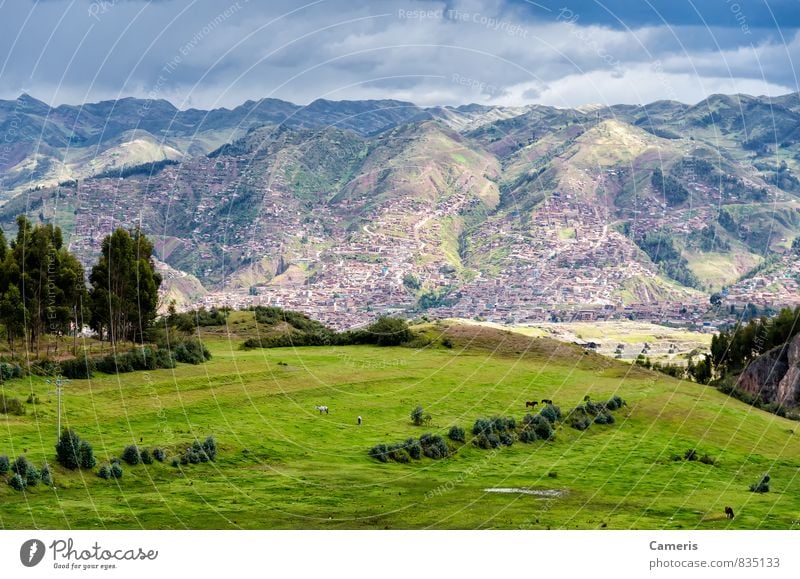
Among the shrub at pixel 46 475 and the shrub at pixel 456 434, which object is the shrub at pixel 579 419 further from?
the shrub at pixel 46 475

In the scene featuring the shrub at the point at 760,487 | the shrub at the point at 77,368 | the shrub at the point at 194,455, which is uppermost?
the shrub at the point at 77,368

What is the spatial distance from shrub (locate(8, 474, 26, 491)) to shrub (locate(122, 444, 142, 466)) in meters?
7.31

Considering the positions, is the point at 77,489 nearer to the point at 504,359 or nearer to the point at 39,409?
the point at 39,409

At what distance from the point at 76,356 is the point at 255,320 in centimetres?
4570

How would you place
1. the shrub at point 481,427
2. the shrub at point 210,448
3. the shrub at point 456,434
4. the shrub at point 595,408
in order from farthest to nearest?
the shrub at point 595,408 → the shrub at point 481,427 → the shrub at point 456,434 → the shrub at point 210,448

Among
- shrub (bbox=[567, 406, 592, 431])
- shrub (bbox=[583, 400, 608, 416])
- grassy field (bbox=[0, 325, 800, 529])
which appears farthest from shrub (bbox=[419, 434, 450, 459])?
shrub (bbox=[583, 400, 608, 416])

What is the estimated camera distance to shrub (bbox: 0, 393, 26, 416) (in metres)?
71.1

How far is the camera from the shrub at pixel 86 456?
60.1m

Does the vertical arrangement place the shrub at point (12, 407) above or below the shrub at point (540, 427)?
above

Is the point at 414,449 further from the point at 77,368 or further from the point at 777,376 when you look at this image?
the point at 777,376

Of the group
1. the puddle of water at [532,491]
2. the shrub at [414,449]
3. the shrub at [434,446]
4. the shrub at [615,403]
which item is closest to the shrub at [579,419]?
the shrub at [615,403]

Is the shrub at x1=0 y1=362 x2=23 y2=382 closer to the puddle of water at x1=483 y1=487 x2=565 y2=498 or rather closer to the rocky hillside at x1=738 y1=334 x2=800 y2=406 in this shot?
the puddle of water at x1=483 y1=487 x2=565 y2=498

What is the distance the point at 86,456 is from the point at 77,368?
1103 inches

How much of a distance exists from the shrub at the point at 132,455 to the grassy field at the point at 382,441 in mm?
1047
